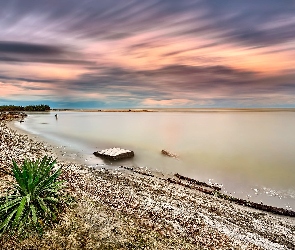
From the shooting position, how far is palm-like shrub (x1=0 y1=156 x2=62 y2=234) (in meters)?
7.54

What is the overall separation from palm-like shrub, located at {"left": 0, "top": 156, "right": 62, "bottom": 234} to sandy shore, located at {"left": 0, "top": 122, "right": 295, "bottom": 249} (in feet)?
1.69

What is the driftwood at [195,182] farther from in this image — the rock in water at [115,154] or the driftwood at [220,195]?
the rock in water at [115,154]

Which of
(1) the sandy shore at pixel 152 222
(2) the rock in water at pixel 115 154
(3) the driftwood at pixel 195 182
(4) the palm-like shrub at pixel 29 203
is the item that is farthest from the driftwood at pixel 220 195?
(4) the palm-like shrub at pixel 29 203

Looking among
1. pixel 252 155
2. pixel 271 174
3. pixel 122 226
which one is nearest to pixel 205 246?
pixel 122 226

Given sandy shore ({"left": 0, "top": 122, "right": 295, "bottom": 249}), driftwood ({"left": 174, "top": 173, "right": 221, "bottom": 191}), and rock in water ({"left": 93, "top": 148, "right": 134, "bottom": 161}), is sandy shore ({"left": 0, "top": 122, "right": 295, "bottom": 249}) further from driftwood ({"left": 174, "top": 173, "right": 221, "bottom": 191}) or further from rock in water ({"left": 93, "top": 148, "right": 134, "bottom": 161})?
rock in water ({"left": 93, "top": 148, "right": 134, "bottom": 161})

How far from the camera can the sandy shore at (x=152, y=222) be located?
7.49 meters

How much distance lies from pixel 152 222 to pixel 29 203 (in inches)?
173

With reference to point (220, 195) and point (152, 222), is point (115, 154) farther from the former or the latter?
point (152, 222)

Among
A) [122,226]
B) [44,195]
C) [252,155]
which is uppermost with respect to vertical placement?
[44,195]

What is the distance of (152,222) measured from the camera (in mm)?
8977

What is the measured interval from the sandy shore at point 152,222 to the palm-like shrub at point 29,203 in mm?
514

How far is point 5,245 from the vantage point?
6.84 m

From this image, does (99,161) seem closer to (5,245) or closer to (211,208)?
(211,208)

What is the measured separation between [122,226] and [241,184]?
10.7m
